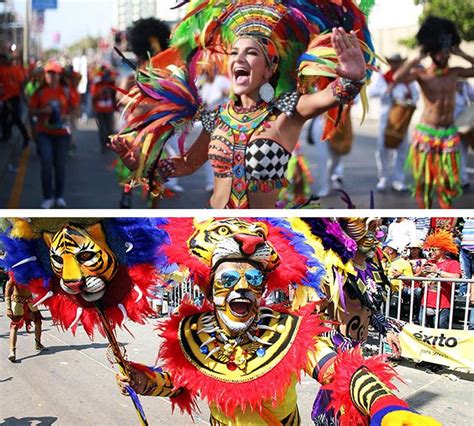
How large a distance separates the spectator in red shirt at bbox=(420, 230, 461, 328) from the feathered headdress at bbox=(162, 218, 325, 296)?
1.03 feet

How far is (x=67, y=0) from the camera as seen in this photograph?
352 centimetres

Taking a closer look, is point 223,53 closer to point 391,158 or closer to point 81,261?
point 81,261

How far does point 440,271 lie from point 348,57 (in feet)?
3.15

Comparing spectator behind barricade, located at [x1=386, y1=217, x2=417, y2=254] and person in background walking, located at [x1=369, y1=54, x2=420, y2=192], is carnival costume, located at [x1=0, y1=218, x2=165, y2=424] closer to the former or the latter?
spectator behind barricade, located at [x1=386, y1=217, x2=417, y2=254]

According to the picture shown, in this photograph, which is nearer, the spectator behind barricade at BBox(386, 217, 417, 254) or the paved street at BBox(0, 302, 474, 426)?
the paved street at BBox(0, 302, 474, 426)

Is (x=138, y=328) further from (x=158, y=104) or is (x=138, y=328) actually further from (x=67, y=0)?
(x=67, y=0)

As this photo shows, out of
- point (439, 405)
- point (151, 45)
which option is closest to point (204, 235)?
point (439, 405)

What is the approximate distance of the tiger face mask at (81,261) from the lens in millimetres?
2096

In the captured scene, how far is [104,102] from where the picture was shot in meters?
4.08

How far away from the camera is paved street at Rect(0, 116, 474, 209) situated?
13.9 feet

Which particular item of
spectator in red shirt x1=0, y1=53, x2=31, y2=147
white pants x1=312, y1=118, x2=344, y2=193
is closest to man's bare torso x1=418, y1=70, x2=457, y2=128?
white pants x1=312, y1=118, x2=344, y2=193

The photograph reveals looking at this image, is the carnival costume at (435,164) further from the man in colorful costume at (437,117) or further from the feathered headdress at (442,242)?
the feathered headdress at (442,242)

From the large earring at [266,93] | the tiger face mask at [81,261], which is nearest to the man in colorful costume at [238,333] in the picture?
the tiger face mask at [81,261]

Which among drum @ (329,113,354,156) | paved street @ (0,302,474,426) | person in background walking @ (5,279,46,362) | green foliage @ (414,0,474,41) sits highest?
green foliage @ (414,0,474,41)
